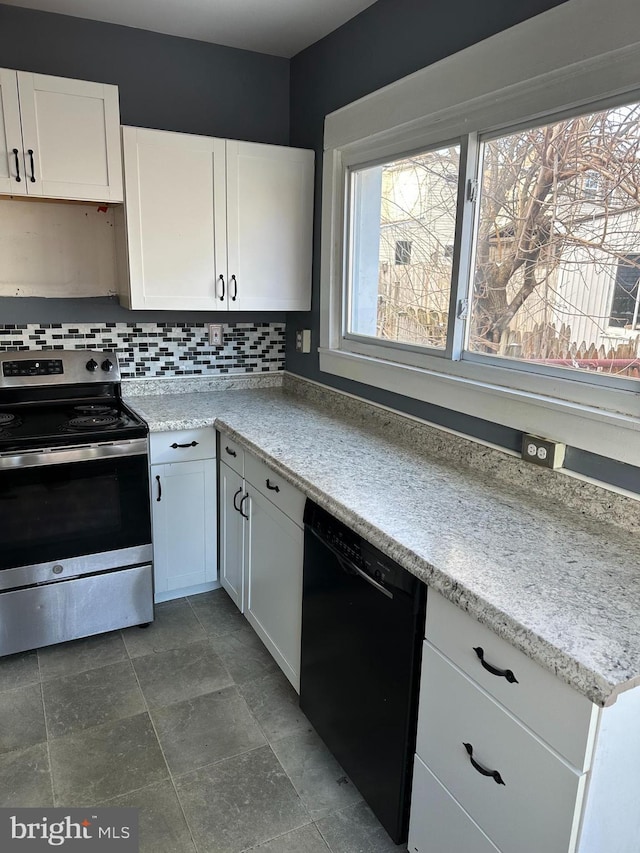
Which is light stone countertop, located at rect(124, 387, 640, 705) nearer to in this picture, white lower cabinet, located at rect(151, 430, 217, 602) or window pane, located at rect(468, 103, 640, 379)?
white lower cabinet, located at rect(151, 430, 217, 602)

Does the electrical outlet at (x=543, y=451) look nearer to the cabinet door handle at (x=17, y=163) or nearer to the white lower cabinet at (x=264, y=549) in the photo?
the white lower cabinet at (x=264, y=549)

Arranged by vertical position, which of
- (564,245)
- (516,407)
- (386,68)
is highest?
(386,68)

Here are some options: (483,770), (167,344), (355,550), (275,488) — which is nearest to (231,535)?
(275,488)

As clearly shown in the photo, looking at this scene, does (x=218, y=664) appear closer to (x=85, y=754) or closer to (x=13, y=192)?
(x=85, y=754)

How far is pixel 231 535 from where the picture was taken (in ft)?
8.35

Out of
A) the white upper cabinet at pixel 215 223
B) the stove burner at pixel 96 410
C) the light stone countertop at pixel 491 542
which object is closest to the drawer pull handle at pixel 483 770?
the light stone countertop at pixel 491 542

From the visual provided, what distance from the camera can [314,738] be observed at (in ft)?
6.45

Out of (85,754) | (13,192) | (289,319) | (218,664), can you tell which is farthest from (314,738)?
(13,192)

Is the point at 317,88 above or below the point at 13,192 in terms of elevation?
above

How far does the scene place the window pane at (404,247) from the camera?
2086mm

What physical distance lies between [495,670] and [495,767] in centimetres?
21

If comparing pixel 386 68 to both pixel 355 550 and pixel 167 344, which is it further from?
pixel 355 550

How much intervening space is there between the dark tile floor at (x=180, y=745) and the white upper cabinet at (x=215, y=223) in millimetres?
1450

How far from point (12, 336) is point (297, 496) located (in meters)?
1.58
